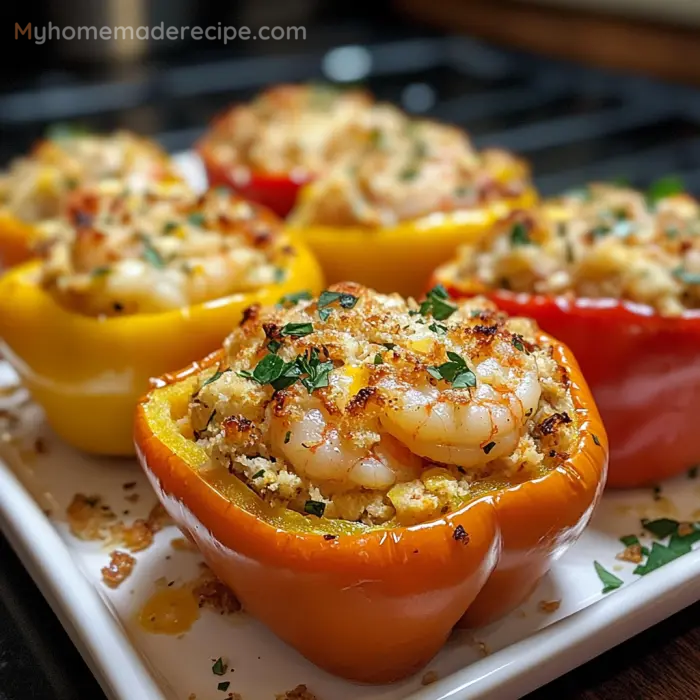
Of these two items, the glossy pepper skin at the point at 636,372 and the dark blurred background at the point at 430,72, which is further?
the dark blurred background at the point at 430,72

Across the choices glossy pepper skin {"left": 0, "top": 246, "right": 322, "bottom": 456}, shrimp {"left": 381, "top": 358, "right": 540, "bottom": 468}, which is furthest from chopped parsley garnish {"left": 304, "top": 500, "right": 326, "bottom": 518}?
glossy pepper skin {"left": 0, "top": 246, "right": 322, "bottom": 456}

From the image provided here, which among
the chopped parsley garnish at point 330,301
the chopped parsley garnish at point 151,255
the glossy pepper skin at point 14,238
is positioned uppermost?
the chopped parsley garnish at point 330,301

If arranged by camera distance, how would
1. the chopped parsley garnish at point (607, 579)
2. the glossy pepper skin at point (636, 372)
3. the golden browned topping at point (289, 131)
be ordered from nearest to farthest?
the chopped parsley garnish at point (607, 579)
the glossy pepper skin at point (636, 372)
the golden browned topping at point (289, 131)

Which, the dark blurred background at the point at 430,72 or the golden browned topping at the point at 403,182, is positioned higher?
the golden browned topping at the point at 403,182

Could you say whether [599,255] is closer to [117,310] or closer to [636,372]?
[636,372]

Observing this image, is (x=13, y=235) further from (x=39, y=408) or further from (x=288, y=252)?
(x=288, y=252)

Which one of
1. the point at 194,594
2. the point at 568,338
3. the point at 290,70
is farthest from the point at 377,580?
the point at 290,70

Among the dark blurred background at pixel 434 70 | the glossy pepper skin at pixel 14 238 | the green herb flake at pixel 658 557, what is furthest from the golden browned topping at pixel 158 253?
the dark blurred background at pixel 434 70

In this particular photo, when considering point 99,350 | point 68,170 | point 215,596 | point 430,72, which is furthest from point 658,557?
point 430,72

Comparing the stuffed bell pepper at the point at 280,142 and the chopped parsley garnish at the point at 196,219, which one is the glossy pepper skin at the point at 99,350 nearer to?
the chopped parsley garnish at the point at 196,219
